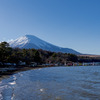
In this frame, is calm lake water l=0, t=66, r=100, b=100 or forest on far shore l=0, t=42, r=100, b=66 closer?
calm lake water l=0, t=66, r=100, b=100

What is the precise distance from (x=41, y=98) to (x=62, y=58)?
4982 inches

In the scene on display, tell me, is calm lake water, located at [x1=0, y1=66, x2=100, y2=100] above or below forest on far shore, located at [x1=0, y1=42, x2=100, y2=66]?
below

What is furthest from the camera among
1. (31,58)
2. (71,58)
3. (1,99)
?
(71,58)

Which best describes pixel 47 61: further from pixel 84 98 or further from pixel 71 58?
pixel 84 98

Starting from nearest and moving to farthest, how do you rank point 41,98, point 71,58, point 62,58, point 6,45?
1. point 41,98
2. point 6,45
3. point 62,58
4. point 71,58

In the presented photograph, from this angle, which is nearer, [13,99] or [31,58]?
[13,99]

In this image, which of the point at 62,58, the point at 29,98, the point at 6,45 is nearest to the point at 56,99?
the point at 29,98

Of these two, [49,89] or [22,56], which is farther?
[22,56]

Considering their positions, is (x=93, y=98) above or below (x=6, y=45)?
below

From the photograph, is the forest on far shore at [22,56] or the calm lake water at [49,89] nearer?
the calm lake water at [49,89]

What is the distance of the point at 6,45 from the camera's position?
58.8 meters

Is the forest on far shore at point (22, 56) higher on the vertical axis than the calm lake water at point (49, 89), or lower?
higher

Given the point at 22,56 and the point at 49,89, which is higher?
the point at 22,56

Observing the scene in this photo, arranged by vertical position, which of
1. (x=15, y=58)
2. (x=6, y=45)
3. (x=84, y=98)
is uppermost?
(x=6, y=45)
